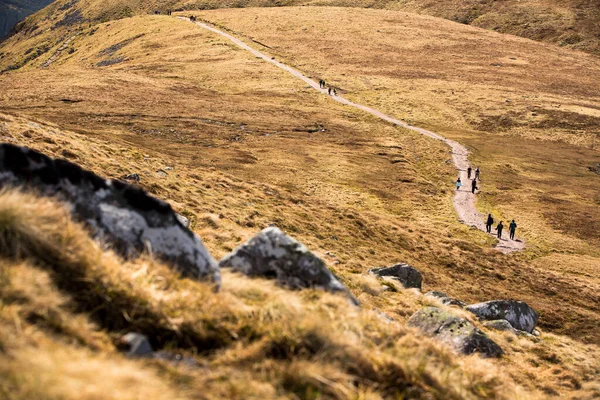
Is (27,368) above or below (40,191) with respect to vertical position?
below

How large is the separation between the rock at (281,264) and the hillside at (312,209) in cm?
59

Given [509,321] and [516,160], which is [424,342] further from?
[516,160]

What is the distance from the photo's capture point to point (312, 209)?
35.1 m

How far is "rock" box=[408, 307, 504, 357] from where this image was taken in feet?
41.9

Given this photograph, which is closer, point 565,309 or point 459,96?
point 565,309

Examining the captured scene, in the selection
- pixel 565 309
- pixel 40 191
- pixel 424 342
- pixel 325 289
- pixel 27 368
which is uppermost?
pixel 40 191

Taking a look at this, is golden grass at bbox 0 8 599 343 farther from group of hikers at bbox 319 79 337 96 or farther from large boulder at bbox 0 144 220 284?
large boulder at bbox 0 144 220 284

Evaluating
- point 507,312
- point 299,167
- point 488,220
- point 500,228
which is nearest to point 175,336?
point 507,312

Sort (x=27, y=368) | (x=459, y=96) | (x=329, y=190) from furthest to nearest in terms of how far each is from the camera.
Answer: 1. (x=459, y=96)
2. (x=329, y=190)
3. (x=27, y=368)

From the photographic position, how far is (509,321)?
63.4 feet

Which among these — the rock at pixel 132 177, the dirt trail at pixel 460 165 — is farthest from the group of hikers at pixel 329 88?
the rock at pixel 132 177

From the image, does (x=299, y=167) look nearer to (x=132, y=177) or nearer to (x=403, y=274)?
(x=132, y=177)

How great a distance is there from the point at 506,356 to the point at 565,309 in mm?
14400

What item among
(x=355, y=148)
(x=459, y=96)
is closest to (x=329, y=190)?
(x=355, y=148)
